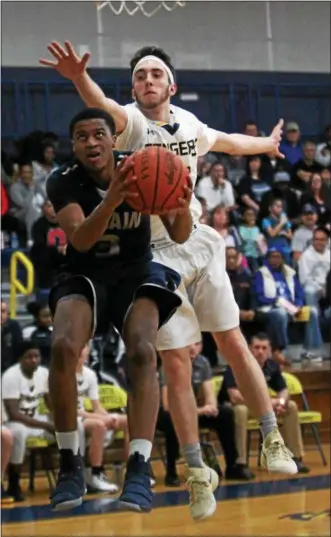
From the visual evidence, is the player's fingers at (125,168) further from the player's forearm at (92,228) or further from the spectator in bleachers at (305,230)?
the spectator in bleachers at (305,230)

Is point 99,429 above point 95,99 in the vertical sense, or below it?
below

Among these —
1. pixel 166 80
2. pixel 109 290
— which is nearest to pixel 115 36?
pixel 166 80

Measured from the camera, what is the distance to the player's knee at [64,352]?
6.66 metres

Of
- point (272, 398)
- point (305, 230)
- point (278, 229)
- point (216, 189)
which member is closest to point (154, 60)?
point (272, 398)

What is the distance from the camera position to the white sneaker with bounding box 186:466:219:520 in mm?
7703

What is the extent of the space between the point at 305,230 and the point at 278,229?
508 millimetres

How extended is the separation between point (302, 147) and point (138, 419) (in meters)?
10.6

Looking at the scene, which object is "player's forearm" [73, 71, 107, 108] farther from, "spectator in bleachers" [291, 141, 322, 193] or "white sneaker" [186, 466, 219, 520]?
"spectator in bleachers" [291, 141, 322, 193]

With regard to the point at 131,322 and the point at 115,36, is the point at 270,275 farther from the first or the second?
the point at 131,322

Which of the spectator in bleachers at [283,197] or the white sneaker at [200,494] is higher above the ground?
the spectator in bleachers at [283,197]

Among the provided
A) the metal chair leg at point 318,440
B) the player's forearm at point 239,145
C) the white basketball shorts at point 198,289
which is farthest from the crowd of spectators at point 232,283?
the white basketball shorts at point 198,289

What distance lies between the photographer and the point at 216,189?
16.4 metres

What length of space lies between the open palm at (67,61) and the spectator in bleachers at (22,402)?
21.0 ft

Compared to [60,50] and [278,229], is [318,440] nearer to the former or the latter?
[278,229]
